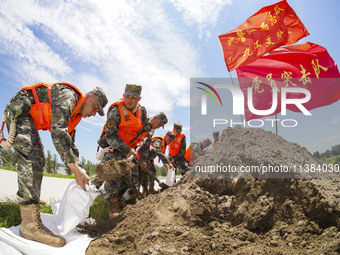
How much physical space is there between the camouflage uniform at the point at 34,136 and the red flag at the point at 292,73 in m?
7.16

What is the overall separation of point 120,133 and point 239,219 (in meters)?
2.25

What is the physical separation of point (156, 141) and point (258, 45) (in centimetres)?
497

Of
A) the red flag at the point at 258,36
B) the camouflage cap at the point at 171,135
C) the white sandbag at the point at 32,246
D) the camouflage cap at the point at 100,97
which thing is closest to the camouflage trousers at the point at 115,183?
the white sandbag at the point at 32,246

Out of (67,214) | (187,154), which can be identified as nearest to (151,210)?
(67,214)

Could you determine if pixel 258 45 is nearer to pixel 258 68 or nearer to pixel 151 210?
→ pixel 258 68

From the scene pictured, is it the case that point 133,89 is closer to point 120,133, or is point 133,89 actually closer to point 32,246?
point 120,133

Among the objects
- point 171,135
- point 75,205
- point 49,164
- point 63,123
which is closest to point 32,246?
point 75,205

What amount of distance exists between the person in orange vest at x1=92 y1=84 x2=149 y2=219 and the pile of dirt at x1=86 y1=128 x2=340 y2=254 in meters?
→ 0.65

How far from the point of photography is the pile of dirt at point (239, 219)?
88.6 inches

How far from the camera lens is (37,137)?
2.75m

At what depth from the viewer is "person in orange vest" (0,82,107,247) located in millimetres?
2461

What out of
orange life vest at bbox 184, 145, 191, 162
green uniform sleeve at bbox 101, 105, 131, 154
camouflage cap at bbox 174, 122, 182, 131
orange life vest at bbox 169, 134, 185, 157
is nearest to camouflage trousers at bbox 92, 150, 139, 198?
green uniform sleeve at bbox 101, 105, 131, 154

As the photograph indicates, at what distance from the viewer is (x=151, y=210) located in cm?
281

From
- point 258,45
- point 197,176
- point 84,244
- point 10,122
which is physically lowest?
point 84,244
